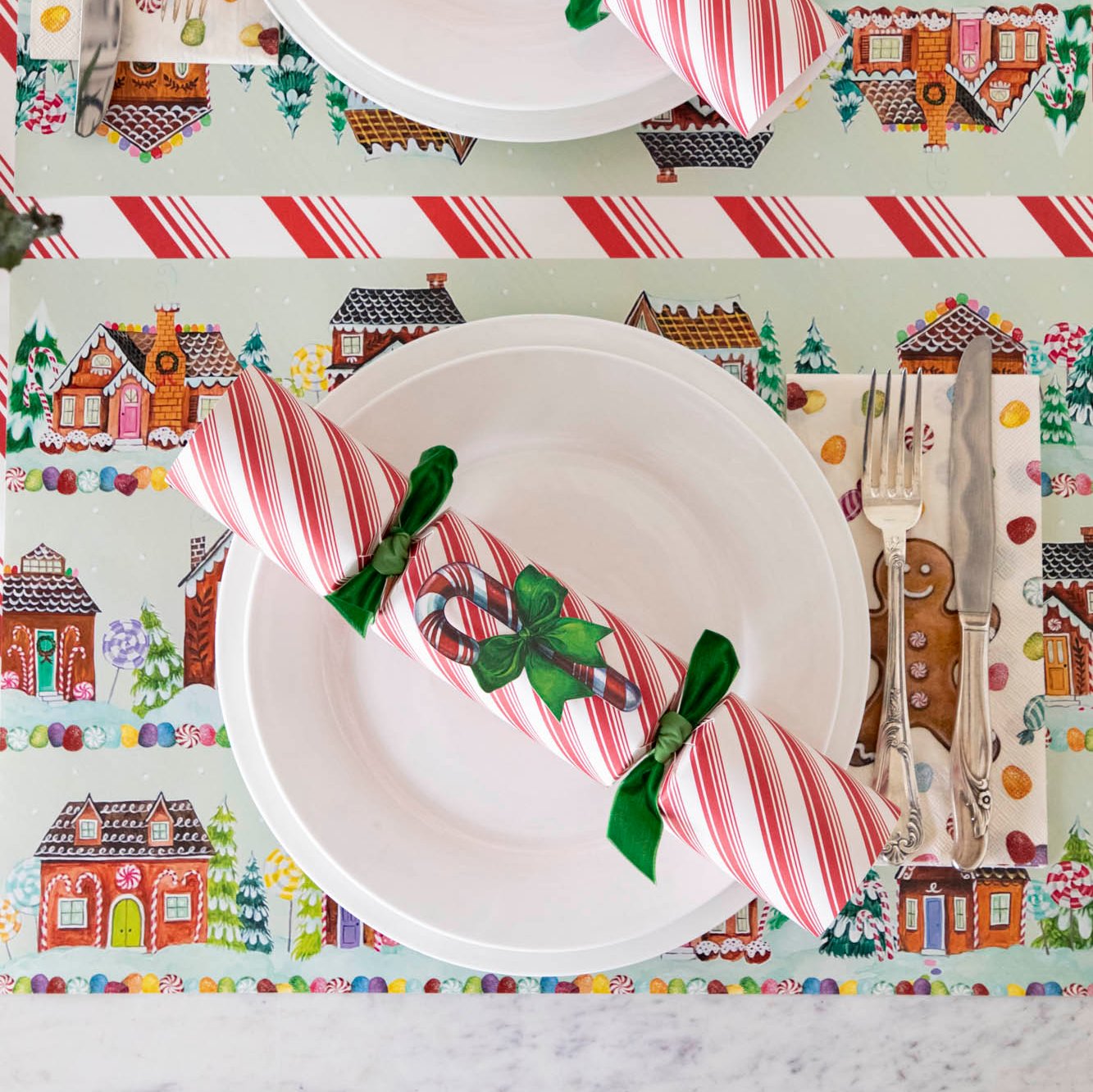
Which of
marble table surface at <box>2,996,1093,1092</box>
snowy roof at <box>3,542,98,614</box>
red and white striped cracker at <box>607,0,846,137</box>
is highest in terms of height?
red and white striped cracker at <box>607,0,846,137</box>

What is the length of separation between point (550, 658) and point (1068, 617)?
367 millimetres

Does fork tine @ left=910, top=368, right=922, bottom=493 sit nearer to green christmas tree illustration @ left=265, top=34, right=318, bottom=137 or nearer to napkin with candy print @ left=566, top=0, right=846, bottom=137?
napkin with candy print @ left=566, top=0, right=846, bottom=137

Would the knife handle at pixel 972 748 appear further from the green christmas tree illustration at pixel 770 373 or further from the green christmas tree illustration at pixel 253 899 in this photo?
the green christmas tree illustration at pixel 253 899

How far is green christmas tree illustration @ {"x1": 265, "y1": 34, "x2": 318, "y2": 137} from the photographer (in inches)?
25.1

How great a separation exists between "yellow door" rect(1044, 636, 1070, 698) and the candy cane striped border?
0.25m

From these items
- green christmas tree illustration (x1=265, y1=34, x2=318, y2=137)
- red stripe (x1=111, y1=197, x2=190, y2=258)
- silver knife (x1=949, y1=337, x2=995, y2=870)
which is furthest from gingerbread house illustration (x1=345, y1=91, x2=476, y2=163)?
silver knife (x1=949, y1=337, x2=995, y2=870)

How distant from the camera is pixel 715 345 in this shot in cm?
63

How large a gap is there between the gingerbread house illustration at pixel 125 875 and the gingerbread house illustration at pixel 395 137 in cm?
43

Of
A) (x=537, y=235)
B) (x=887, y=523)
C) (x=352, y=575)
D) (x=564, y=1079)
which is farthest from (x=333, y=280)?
(x=564, y=1079)

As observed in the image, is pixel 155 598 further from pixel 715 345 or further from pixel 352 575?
pixel 715 345

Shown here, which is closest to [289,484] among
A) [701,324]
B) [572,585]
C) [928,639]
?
[572,585]

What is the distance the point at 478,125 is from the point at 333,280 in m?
0.13

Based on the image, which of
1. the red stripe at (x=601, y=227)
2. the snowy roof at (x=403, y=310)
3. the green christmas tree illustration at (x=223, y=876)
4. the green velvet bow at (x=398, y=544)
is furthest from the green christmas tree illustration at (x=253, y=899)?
the red stripe at (x=601, y=227)

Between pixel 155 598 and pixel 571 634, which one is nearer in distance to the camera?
pixel 571 634
